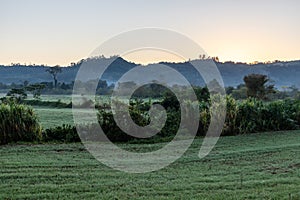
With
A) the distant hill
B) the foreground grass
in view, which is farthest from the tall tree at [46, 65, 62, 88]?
the foreground grass

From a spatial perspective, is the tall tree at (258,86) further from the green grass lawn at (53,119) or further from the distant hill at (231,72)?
the green grass lawn at (53,119)

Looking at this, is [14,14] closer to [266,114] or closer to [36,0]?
[36,0]

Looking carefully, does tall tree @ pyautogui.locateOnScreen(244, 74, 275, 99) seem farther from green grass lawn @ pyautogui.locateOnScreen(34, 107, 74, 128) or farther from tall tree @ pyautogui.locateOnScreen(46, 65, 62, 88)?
tall tree @ pyautogui.locateOnScreen(46, 65, 62, 88)

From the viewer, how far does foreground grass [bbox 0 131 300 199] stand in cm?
604

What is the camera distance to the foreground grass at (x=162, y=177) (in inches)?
238

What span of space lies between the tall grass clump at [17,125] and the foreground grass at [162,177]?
6.40 ft

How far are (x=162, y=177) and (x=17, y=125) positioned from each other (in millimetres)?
7385

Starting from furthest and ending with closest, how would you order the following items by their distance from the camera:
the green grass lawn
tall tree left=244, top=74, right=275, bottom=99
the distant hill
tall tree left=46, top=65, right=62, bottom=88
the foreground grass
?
tall tree left=46, top=65, right=62, bottom=88 < the distant hill < tall tree left=244, top=74, right=275, bottom=99 < the green grass lawn < the foreground grass

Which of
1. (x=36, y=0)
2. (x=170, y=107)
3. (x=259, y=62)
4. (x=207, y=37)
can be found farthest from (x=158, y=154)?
(x=259, y=62)

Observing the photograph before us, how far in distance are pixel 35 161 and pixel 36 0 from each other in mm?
12384

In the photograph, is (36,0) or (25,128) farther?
(36,0)

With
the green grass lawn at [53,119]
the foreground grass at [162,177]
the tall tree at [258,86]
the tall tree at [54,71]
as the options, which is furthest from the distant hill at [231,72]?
the foreground grass at [162,177]

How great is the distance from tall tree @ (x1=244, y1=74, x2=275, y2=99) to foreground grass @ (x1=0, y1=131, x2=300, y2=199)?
65.2 ft

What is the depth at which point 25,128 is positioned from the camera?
1331 centimetres
